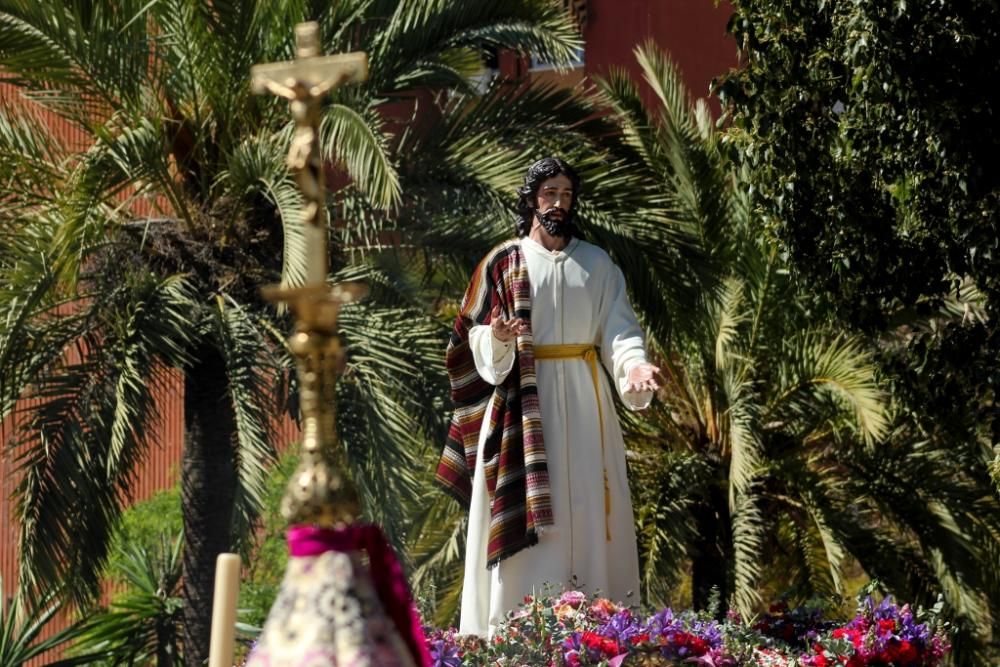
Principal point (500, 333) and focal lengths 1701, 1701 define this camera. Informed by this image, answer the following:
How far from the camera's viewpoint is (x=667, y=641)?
5277 millimetres

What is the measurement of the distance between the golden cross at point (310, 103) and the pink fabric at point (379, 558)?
344 mm

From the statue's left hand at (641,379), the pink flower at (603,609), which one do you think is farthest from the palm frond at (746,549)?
the pink flower at (603,609)

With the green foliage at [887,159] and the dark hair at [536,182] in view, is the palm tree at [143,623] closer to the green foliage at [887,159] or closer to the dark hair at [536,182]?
the green foliage at [887,159]

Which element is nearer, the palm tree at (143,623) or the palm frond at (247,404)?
the palm frond at (247,404)

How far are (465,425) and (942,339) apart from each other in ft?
11.0

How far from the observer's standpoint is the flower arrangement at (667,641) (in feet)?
16.8

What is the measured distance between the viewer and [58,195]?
9.60 m

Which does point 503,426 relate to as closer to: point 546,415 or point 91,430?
point 546,415

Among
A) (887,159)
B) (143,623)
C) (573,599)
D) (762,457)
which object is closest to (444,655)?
(573,599)

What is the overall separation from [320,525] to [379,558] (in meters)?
0.11

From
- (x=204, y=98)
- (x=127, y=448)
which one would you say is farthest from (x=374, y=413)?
(x=204, y=98)

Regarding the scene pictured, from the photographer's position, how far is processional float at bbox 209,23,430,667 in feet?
7.30

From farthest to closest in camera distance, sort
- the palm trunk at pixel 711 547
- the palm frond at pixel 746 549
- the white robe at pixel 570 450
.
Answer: the palm trunk at pixel 711 547, the palm frond at pixel 746 549, the white robe at pixel 570 450

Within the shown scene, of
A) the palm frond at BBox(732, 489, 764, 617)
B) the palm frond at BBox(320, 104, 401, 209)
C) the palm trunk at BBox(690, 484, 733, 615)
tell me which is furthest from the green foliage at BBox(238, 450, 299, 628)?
the palm frond at BBox(320, 104, 401, 209)
